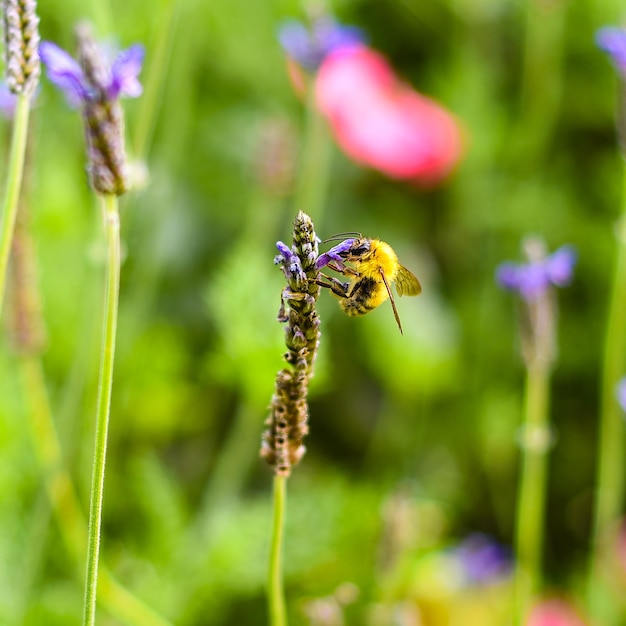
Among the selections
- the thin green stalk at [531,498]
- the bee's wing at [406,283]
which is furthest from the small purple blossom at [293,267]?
the thin green stalk at [531,498]

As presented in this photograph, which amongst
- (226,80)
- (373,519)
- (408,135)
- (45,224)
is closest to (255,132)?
(226,80)

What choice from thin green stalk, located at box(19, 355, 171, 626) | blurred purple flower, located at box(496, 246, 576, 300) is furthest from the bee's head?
thin green stalk, located at box(19, 355, 171, 626)

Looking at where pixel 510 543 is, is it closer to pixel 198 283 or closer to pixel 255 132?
pixel 198 283

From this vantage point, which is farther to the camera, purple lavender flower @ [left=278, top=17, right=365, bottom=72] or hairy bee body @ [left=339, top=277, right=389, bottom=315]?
purple lavender flower @ [left=278, top=17, right=365, bottom=72]

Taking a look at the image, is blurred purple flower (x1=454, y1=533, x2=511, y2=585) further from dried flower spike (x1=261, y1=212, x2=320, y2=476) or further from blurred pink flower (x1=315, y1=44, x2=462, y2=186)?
dried flower spike (x1=261, y1=212, x2=320, y2=476)

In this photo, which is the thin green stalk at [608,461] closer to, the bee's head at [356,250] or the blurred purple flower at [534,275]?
the blurred purple flower at [534,275]
